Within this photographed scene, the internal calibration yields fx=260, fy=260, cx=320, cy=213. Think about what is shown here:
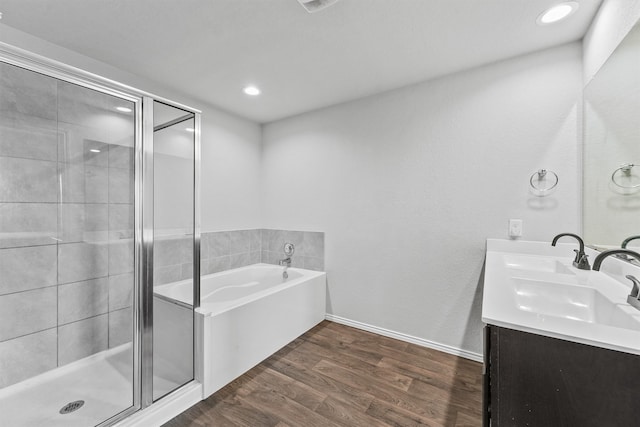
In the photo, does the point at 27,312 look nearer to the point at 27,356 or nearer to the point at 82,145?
the point at 27,356

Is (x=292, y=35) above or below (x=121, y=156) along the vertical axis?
above

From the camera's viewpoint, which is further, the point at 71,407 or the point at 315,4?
the point at 71,407

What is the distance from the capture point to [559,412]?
706 mm

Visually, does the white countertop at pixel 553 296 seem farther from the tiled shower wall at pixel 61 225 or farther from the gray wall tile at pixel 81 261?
the gray wall tile at pixel 81 261

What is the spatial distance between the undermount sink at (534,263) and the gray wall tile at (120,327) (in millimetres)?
2434

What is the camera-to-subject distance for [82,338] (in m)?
2.01

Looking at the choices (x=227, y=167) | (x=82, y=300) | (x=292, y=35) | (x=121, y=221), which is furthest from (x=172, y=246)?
(x=292, y=35)

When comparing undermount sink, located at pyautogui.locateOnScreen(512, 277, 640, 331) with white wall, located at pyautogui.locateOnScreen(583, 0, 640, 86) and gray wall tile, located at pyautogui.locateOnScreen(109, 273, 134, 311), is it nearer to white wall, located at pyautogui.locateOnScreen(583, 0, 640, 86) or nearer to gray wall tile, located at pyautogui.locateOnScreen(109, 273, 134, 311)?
white wall, located at pyautogui.locateOnScreen(583, 0, 640, 86)

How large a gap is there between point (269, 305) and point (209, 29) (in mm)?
2131

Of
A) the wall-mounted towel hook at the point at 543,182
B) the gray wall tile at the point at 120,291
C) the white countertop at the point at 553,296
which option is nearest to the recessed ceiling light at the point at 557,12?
the wall-mounted towel hook at the point at 543,182

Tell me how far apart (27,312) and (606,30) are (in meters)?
4.00

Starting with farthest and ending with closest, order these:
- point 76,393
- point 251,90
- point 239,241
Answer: point 239,241
point 251,90
point 76,393

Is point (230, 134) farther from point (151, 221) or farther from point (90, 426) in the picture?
point (90, 426)

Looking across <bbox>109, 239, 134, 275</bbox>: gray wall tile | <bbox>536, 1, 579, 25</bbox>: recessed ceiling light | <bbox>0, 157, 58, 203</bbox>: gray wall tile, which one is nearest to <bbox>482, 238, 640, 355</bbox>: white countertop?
<bbox>536, 1, 579, 25</bbox>: recessed ceiling light
